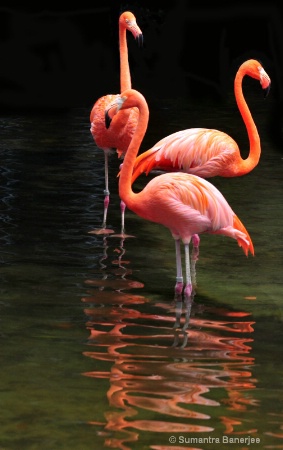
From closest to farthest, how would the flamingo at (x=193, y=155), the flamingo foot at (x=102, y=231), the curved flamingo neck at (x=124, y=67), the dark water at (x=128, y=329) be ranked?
the dark water at (x=128, y=329), the flamingo at (x=193, y=155), the flamingo foot at (x=102, y=231), the curved flamingo neck at (x=124, y=67)

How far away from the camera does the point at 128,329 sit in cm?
542

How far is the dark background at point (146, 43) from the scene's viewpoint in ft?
46.5

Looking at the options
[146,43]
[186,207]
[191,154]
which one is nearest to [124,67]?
[191,154]

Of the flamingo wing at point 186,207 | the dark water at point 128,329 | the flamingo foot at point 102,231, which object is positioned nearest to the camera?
the dark water at point 128,329

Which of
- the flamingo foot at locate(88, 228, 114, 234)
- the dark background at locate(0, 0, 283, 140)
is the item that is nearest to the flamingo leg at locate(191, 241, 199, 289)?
the flamingo foot at locate(88, 228, 114, 234)

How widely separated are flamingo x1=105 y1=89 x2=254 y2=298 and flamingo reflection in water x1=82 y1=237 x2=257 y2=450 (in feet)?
1.16

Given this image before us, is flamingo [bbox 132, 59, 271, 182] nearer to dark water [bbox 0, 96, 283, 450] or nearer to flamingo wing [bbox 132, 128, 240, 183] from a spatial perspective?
flamingo wing [bbox 132, 128, 240, 183]

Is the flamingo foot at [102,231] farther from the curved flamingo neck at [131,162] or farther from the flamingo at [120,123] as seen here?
the curved flamingo neck at [131,162]

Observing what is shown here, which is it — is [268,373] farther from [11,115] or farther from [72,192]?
[11,115]

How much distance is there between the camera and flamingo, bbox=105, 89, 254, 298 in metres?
5.79

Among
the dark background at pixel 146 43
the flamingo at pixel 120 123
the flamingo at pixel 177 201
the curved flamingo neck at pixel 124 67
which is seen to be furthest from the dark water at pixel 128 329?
the dark background at pixel 146 43

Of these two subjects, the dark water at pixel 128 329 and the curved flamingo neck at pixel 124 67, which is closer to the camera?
the dark water at pixel 128 329

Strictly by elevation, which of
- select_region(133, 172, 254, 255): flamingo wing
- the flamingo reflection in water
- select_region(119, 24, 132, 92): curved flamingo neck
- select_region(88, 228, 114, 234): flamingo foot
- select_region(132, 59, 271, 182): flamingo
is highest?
select_region(119, 24, 132, 92): curved flamingo neck

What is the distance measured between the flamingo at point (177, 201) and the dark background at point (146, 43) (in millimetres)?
8132
